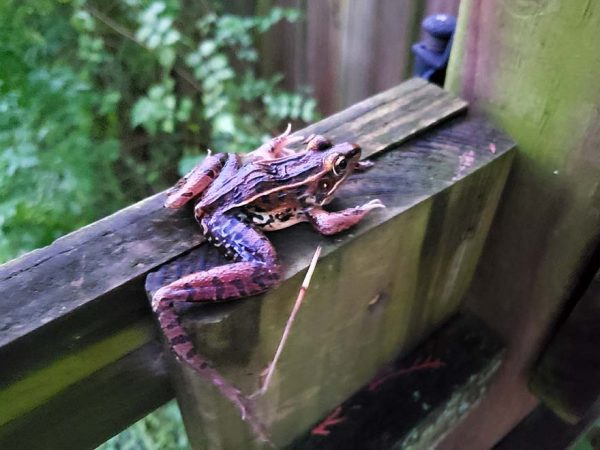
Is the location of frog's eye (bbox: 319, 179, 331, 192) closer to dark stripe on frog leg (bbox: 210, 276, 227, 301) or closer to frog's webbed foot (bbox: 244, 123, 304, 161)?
frog's webbed foot (bbox: 244, 123, 304, 161)

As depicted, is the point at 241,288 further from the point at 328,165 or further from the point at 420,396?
the point at 420,396

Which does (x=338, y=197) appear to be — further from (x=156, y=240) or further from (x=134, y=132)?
(x=134, y=132)

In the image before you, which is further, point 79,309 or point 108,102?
point 108,102

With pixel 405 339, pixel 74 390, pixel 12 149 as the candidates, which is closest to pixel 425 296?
pixel 405 339

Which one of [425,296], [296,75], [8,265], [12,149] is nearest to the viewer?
[8,265]

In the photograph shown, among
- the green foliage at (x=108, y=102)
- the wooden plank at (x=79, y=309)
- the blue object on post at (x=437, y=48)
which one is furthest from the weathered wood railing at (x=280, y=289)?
the green foliage at (x=108, y=102)

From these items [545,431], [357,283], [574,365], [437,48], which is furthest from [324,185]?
[545,431]

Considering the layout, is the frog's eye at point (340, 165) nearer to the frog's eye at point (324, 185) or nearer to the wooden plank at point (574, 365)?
the frog's eye at point (324, 185)
